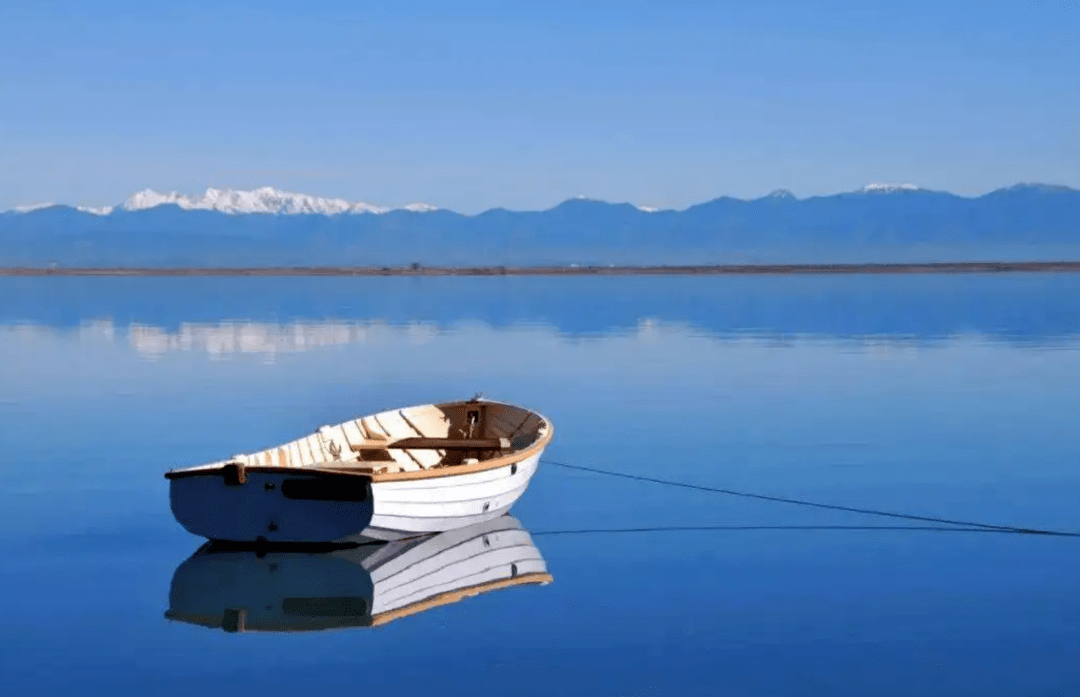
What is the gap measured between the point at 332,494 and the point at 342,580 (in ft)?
2.92

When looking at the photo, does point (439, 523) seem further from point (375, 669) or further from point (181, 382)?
point (181, 382)

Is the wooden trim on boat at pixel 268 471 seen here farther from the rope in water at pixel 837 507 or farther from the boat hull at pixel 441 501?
the rope in water at pixel 837 507

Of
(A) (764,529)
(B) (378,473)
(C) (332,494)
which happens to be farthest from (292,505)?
(A) (764,529)

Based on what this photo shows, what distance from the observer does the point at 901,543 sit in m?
17.3

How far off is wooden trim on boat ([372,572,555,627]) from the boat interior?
1.69 metres

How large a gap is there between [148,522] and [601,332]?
42542mm

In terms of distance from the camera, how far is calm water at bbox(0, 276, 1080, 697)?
12.2 m

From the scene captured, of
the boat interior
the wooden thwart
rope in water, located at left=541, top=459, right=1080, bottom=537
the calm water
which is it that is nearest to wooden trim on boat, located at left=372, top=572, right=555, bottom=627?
the calm water

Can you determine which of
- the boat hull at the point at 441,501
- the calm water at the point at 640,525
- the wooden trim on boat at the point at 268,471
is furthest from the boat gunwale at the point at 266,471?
the calm water at the point at 640,525

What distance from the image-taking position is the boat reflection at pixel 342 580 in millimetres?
13953

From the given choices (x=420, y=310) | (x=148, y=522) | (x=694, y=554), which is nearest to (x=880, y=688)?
(x=694, y=554)

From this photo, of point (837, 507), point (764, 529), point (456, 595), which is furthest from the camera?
point (837, 507)

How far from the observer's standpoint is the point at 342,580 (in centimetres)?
1514

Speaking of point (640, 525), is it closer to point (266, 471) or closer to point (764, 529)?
point (764, 529)
